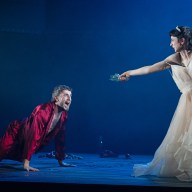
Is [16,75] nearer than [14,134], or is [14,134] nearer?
[14,134]

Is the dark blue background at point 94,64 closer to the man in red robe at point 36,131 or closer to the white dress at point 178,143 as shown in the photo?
the man in red robe at point 36,131

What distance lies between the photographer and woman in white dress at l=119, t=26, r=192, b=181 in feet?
10.2

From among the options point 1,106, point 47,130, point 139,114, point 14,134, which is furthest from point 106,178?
point 1,106

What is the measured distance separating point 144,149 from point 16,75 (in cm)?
250

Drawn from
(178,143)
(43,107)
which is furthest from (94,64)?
(178,143)

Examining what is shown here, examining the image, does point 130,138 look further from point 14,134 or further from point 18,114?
point 14,134

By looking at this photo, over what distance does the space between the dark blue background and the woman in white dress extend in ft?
8.52

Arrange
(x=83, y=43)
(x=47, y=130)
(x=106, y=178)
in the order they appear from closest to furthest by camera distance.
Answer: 1. (x=106, y=178)
2. (x=47, y=130)
3. (x=83, y=43)

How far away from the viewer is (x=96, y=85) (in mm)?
5949

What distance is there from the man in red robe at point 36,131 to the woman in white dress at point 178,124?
87 cm

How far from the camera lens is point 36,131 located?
3604 mm

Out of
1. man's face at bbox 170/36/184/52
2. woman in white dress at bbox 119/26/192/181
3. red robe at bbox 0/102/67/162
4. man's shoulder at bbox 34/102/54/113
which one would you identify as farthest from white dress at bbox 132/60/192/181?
man's shoulder at bbox 34/102/54/113

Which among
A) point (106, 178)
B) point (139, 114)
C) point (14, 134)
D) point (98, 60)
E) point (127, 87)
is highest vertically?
point (98, 60)

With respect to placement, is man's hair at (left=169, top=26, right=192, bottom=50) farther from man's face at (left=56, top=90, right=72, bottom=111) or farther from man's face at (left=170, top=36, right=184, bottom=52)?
man's face at (left=56, top=90, right=72, bottom=111)
